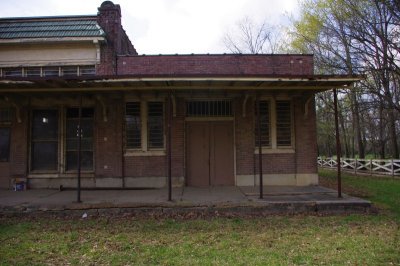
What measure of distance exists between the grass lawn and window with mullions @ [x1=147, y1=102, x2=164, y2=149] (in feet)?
14.1

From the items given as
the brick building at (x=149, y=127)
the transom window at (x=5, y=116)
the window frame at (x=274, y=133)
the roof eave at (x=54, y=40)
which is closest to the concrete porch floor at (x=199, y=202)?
the brick building at (x=149, y=127)

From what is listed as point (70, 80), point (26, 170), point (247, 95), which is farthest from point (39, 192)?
point (247, 95)

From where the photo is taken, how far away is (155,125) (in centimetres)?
1327

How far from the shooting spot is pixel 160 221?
29.3 feet

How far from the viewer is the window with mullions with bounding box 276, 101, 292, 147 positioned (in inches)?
525

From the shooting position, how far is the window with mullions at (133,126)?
13164 millimetres

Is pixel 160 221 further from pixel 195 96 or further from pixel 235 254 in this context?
pixel 195 96

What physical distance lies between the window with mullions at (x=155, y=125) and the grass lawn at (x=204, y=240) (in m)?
4.29

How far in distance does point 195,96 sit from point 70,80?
186 inches

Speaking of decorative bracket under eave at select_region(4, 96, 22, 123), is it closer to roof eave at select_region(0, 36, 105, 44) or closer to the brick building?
the brick building

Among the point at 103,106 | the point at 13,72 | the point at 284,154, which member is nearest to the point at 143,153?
the point at 103,106

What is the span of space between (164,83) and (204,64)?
11.3ft

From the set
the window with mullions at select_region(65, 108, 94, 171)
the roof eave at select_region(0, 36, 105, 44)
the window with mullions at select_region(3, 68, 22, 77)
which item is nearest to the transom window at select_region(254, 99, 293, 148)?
the window with mullions at select_region(65, 108, 94, 171)

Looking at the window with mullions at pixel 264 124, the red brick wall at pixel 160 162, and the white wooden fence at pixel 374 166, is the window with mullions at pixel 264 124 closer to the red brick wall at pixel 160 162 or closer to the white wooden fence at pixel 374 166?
the red brick wall at pixel 160 162
